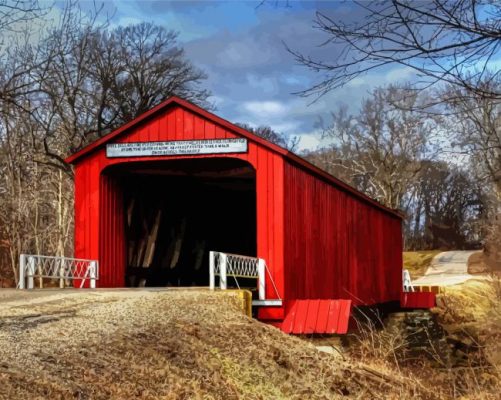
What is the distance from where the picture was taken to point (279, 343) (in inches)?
342

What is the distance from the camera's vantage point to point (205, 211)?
62.8 ft

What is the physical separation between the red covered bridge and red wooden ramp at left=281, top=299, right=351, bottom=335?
5 centimetres

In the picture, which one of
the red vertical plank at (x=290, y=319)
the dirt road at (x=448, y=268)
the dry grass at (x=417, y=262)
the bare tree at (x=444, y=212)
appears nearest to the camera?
the red vertical plank at (x=290, y=319)

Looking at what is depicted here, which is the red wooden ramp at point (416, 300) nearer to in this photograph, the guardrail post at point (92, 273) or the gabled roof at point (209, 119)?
the gabled roof at point (209, 119)

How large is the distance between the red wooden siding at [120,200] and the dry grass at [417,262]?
2612cm

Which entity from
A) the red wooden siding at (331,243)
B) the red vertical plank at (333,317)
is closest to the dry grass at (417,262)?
the red wooden siding at (331,243)

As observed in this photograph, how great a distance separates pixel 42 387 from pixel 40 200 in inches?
927

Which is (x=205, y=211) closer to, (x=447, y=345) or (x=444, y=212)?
(x=447, y=345)

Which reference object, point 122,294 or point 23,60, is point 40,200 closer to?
point 23,60

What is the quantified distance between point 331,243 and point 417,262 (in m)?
30.1

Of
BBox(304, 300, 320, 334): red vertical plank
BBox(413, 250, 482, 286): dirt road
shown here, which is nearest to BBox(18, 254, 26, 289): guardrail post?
BBox(304, 300, 320, 334): red vertical plank

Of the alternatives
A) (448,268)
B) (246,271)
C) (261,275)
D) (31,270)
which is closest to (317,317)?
(261,275)

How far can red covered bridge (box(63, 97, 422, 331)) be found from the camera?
12.4m

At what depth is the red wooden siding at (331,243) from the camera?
12.7 meters
